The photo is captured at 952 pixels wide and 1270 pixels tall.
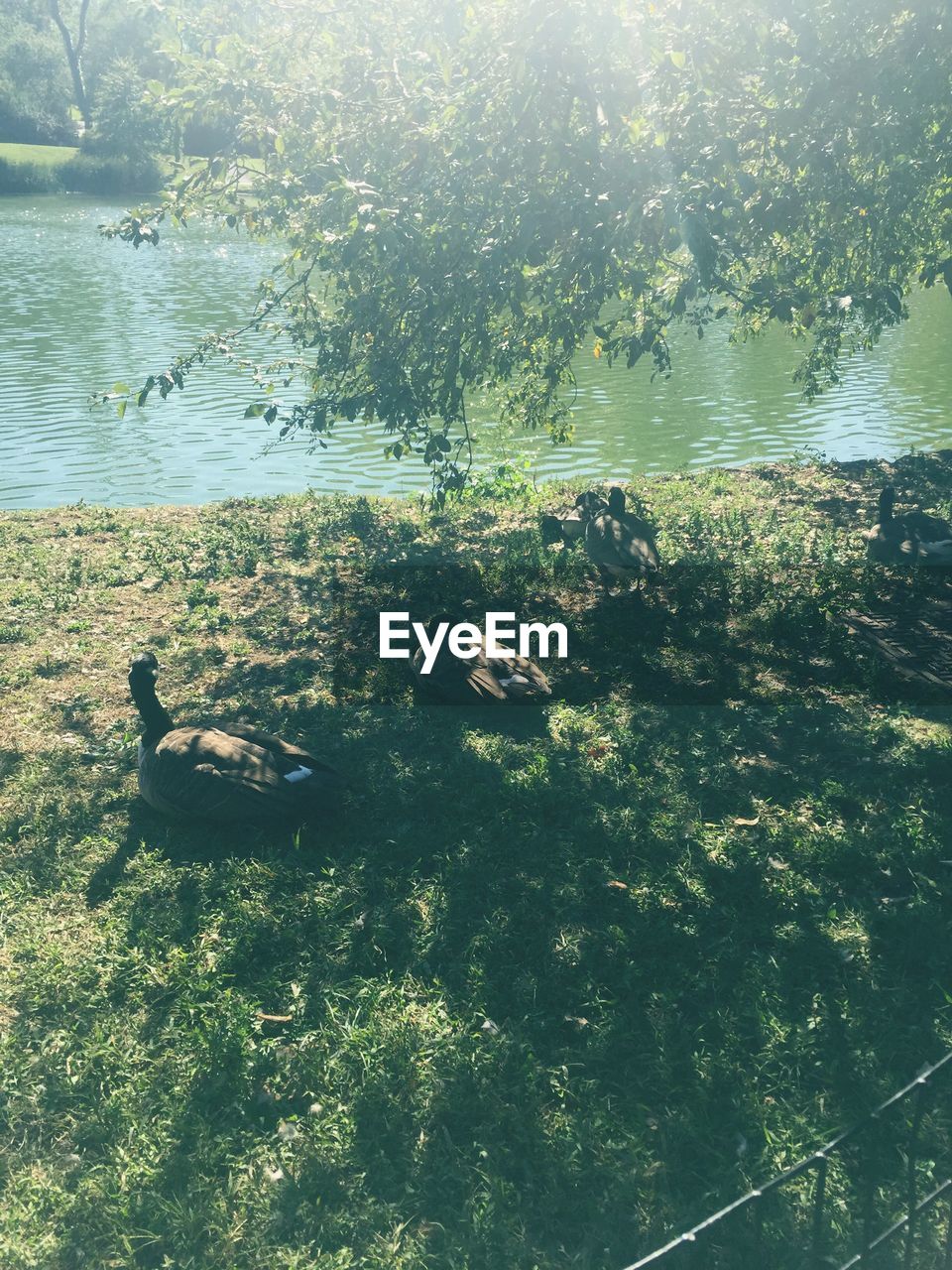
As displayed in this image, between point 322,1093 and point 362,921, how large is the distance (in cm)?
127

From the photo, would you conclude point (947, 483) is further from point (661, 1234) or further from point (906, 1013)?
point (661, 1234)

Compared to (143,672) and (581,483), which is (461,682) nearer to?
(143,672)

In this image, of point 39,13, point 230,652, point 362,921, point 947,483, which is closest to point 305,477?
point 230,652

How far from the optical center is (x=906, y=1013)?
5285 mm

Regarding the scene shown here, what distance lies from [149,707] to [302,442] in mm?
15884

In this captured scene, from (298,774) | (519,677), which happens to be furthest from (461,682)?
(298,774)

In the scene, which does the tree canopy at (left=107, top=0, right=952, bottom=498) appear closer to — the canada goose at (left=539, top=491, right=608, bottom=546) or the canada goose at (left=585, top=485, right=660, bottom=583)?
the canada goose at (left=585, top=485, right=660, bottom=583)

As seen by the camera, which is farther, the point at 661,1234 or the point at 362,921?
the point at 362,921

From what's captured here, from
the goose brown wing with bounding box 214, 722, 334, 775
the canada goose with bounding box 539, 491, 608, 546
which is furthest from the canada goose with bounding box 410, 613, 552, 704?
the canada goose with bounding box 539, 491, 608, 546

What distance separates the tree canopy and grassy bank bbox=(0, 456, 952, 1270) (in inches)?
136

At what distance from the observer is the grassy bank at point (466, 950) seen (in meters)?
4.45

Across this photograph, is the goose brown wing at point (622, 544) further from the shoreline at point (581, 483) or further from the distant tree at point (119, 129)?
the distant tree at point (119, 129)

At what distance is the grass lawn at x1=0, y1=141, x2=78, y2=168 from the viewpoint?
67.3 m

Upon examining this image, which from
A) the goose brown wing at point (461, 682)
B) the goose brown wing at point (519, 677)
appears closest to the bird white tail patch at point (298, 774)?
the goose brown wing at point (461, 682)
